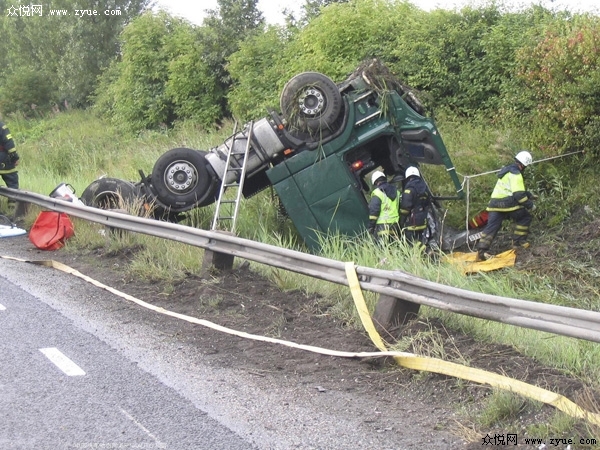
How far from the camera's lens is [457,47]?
14617 millimetres

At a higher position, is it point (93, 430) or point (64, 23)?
point (64, 23)

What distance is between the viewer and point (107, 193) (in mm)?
11953

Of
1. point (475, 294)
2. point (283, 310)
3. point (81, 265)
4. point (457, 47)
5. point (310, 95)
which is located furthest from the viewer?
point (457, 47)

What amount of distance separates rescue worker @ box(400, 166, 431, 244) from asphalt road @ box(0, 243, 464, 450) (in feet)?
15.7

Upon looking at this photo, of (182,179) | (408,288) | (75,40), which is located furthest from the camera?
(75,40)

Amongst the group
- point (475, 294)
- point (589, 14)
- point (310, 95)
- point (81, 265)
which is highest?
point (589, 14)

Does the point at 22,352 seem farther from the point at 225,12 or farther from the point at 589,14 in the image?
the point at 225,12

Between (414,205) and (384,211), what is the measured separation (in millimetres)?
455

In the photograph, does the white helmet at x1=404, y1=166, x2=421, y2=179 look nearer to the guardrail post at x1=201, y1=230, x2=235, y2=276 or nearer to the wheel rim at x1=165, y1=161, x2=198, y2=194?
the wheel rim at x1=165, y1=161, x2=198, y2=194

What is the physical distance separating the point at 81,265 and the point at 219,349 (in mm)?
3879

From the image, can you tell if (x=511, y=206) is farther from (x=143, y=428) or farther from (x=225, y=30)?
(x=225, y=30)

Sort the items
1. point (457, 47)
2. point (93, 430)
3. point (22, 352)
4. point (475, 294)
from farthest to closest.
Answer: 1. point (457, 47)
2. point (22, 352)
3. point (475, 294)
4. point (93, 430)

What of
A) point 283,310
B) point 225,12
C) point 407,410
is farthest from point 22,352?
point 225,12

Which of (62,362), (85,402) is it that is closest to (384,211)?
(62,362)
